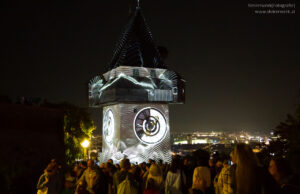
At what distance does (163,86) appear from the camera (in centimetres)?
2300

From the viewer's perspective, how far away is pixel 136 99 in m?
21.7

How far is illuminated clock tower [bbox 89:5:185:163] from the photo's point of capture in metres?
21.5

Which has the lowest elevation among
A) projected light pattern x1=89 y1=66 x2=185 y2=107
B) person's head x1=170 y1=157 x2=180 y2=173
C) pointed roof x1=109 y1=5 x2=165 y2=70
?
person's head x1=170 y1=157 x2=180 y2=173

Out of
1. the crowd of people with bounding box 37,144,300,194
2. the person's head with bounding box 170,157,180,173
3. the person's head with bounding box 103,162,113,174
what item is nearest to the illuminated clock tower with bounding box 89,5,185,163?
the crowd of people with bounding box 37,144,300,194

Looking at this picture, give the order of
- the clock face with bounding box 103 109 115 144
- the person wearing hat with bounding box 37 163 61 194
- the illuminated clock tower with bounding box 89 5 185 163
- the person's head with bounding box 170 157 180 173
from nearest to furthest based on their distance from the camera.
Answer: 1. the person's head with bounding box 170 157 180 173
2. the person wearing hat with bounding box 37 163 61 194
3. the illuminated clock tower with bounding box 89 5 185 163
4. the clock face with bounding box 103 109 115 144

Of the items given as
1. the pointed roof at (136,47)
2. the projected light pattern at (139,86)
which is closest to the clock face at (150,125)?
the projected light pattern at (139,86)

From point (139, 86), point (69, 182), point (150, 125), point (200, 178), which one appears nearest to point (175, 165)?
point (200, 178)

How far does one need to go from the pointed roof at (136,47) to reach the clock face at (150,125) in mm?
3803

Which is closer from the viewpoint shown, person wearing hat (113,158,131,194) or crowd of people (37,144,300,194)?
crowd of people (37,144,300,194)

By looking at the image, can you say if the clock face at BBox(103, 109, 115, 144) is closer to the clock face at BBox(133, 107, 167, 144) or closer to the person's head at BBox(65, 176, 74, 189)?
the clock face at BBox(133, 107, 167, 144)

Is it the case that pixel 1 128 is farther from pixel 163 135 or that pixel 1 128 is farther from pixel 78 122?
pixel 78 122

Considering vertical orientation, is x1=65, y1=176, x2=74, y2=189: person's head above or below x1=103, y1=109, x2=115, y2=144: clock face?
below

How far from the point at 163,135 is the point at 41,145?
9936 millimetres

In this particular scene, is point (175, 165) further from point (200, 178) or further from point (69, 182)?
point (69, 182)
